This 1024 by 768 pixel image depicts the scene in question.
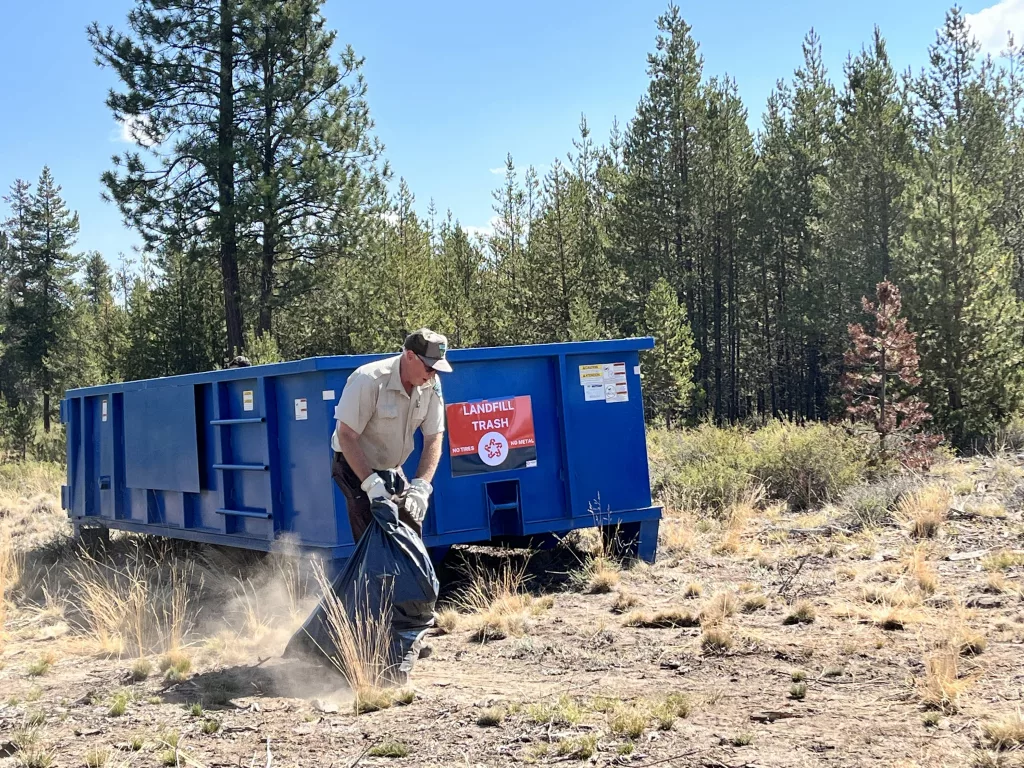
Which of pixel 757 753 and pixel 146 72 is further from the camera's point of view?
pixel 146 72

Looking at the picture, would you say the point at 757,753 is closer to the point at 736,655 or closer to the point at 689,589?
the point at 736,655

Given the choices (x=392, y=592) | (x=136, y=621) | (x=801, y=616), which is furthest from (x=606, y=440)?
(x=136, y=621)

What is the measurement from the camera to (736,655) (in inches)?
206

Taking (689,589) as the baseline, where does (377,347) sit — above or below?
above

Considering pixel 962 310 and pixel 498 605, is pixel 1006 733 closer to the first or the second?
pixel 498 605

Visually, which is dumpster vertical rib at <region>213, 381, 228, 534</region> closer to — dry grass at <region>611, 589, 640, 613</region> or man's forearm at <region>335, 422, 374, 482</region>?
man's forearm at <region>335, 422, 374, 482</region>

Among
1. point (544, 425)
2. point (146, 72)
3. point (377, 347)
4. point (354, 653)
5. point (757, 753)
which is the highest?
point (146, 72)

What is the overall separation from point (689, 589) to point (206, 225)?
20.6m

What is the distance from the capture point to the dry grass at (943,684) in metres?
4.13

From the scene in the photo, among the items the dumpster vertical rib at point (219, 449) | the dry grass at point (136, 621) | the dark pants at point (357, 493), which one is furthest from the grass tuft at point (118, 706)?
the dumpster vertical rib at point (219, 449)

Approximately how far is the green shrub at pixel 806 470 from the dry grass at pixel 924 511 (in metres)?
1.57

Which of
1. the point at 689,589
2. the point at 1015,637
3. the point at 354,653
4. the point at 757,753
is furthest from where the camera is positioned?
the point at 689,589

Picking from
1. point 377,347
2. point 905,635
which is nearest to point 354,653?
point 905,635

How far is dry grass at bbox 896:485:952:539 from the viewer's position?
859 centimetres
